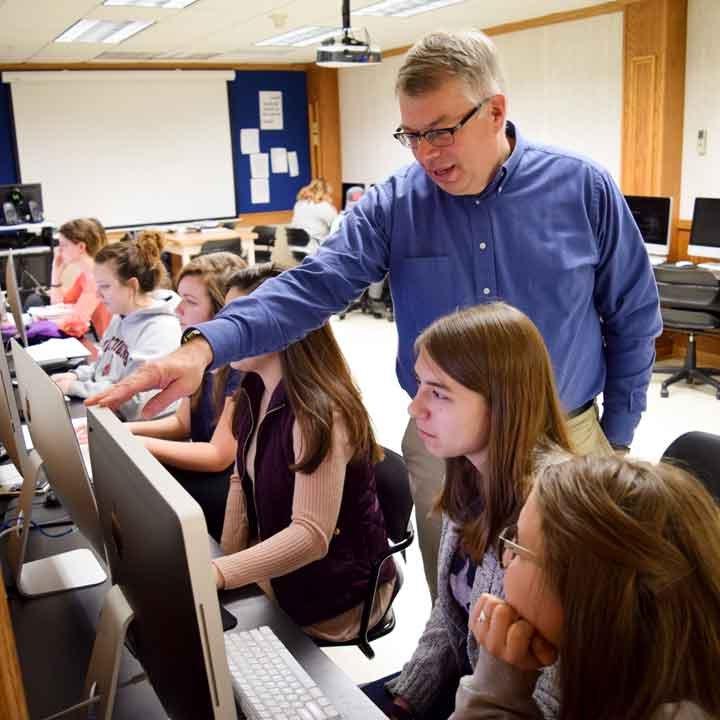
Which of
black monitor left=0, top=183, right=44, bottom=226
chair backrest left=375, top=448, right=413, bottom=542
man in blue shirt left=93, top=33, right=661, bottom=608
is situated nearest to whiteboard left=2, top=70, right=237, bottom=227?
black monitor left=0, top=183, right=44, bottom=226

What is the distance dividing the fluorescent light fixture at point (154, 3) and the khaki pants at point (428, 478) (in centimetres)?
439

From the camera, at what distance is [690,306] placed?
5176 millimetres

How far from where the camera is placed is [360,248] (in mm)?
1937

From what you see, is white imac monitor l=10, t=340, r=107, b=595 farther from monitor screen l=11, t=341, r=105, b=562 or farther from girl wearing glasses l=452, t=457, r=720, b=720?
girl wearing glasses l=452, t=457, r=720, b=720

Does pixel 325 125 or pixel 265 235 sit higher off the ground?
pixel 325 125

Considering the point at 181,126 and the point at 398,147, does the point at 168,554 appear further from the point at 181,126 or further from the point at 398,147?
the point at 181,126

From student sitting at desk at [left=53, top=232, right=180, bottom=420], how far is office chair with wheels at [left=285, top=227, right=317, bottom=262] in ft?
16.0

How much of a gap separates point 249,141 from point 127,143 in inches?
54.9

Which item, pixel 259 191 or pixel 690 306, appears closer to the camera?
pixel 690 306

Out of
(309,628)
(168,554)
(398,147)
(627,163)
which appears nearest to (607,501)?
(168,554)

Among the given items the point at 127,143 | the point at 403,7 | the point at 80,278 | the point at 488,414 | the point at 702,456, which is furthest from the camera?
the point at 127,143

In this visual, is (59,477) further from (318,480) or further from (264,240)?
(264,240)

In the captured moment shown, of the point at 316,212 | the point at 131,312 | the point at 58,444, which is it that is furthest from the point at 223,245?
the point at 58,444

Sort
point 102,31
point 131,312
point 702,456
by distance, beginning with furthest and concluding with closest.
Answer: point 102,31
point 131,312
point 702,456
